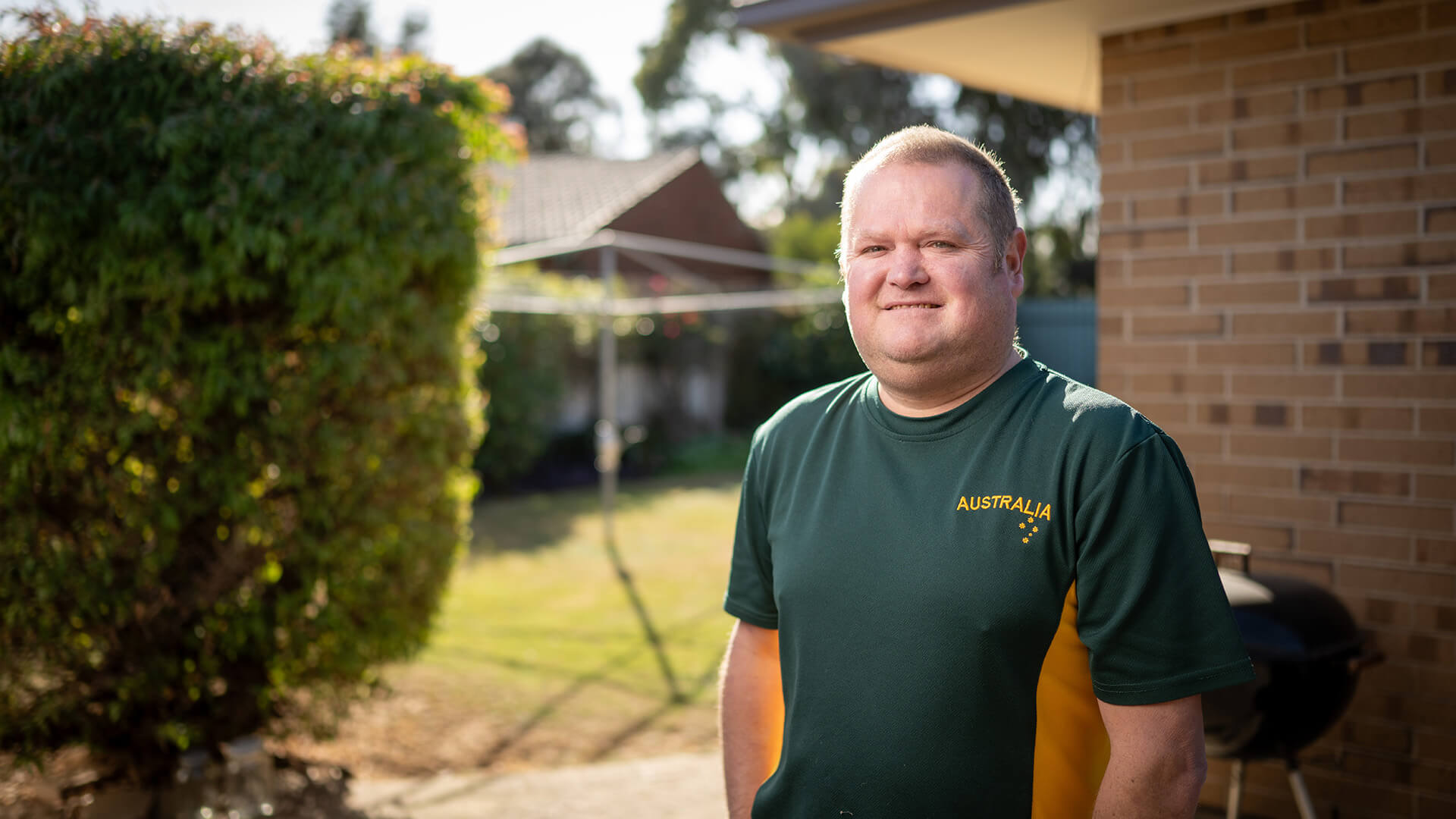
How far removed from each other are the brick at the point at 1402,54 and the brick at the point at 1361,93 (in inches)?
1.7

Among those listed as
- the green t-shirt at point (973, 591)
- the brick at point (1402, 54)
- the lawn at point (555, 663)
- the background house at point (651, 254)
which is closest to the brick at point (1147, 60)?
the brick at point (1402, 54)

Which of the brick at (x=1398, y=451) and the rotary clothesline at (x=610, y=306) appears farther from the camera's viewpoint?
the rotary clothesline at (x=610, y=306)

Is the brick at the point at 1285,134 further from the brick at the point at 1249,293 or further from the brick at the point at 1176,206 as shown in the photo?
the brick at the point at 1249,293

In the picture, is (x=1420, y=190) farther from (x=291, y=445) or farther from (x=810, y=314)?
(x=810, y=314)

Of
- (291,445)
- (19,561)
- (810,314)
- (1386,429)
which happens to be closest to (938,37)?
(1386,429)

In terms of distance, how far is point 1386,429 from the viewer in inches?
129

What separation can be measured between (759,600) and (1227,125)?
8.47 feet

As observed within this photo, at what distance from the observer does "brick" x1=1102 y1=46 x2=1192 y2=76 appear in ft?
11.9

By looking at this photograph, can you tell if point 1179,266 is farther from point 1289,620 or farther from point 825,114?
point 825,114

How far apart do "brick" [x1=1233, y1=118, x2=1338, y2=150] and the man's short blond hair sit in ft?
7.15

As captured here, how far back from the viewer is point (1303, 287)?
134 inches

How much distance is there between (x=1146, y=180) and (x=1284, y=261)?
54 centimetres

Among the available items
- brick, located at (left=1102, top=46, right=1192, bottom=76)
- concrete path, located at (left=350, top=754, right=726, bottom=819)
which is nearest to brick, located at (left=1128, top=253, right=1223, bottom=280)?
brick, located at (left=1102, top=46, right=1192, bottom=76)

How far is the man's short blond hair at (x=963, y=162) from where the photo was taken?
1.69 metres
